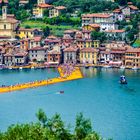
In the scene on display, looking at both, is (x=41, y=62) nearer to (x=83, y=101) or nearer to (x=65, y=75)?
(x=65, y=75)

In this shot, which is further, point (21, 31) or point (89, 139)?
point (21, 31)

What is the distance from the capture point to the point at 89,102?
21.8 metres

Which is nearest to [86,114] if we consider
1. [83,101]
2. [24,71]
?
[83,101]

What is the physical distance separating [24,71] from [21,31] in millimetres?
4863

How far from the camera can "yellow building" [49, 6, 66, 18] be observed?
35219 mm

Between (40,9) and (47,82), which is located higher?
(40,9)

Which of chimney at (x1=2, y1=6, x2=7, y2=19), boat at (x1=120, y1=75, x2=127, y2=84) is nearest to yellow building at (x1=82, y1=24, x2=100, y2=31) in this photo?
chimney at (x1=2, y1=6, x2=7, y2=19)

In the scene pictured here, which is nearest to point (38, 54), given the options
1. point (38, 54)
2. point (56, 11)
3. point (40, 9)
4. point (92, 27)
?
point (38, 54)

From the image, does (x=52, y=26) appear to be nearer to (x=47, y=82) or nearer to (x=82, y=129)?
(x=47, y=82)

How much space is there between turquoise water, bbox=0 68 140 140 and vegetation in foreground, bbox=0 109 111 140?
4.55 m

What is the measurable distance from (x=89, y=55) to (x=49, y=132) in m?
18.1

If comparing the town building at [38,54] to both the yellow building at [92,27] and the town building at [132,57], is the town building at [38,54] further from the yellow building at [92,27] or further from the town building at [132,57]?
the town building at [132,57]

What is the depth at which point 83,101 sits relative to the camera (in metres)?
22.0

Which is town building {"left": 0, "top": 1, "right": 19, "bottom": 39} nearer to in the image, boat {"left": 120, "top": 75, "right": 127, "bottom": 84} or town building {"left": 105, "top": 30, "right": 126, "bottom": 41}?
town building {"left": 105, "top": 30, "right": 126, "bottom": 41}
